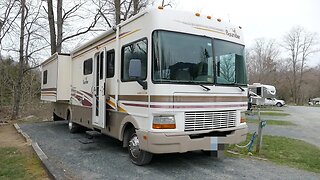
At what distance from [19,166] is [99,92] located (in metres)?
2.63

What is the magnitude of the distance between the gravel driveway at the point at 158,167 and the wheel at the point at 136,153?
12cm

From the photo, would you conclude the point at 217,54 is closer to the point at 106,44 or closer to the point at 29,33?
the point at 106,44

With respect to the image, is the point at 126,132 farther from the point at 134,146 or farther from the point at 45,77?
the point at 45,77

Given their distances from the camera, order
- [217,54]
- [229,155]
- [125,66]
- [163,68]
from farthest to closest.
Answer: [229,155] < [125,66] < [217,54] < [163,68]

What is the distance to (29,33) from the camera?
21.5 m

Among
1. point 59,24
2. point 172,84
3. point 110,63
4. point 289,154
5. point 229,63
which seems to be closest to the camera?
point 172,84

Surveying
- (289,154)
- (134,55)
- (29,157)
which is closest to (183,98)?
(134,55)

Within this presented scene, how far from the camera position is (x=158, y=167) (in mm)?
6191

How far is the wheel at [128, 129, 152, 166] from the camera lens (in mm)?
6152

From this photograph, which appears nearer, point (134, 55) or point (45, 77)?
point (134, 55)

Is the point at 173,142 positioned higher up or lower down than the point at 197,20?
lower down

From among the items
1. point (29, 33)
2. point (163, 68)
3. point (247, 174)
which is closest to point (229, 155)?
point (247, 174)

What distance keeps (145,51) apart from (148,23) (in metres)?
0.55

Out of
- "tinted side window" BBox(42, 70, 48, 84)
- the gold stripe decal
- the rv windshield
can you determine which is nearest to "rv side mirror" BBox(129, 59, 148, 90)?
the gold stripe decal
